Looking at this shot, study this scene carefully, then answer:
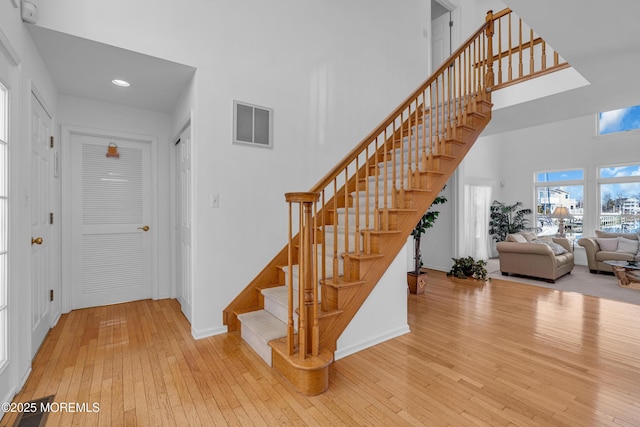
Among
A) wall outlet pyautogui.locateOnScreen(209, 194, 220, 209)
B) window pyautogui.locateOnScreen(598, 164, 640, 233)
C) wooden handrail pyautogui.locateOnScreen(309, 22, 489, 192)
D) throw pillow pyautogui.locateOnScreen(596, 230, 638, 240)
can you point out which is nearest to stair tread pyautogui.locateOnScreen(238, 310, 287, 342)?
wall outlet pyautogui.locateOnScreen(209, 194, 220, 209)

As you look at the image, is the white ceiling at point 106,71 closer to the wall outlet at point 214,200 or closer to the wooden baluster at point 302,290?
the wall outlet at point 214,200

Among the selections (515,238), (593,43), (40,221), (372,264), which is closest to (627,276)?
(515,238)

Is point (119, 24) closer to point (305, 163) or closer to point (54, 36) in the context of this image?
point (54, 36)

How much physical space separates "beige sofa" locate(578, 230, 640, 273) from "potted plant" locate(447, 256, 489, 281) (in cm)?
233

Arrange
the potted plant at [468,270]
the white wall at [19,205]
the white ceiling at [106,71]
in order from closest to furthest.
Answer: the white wall at [19,205] < the white ceiling at [106,71] < the potted plant at [468,270]

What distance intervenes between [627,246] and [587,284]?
65.8 inches

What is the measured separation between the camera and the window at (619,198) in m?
6.52

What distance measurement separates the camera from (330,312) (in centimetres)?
222

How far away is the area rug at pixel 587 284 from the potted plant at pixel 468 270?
42cm

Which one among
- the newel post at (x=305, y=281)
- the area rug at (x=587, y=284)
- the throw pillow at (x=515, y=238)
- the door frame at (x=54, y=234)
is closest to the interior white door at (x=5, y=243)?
the door frame at (x=54, y=234)

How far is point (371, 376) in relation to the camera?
7.13 feet

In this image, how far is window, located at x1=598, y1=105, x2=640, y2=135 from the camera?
655 centimetres

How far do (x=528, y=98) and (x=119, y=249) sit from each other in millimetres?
5026

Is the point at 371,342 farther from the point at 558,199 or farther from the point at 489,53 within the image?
the point at 558,199
